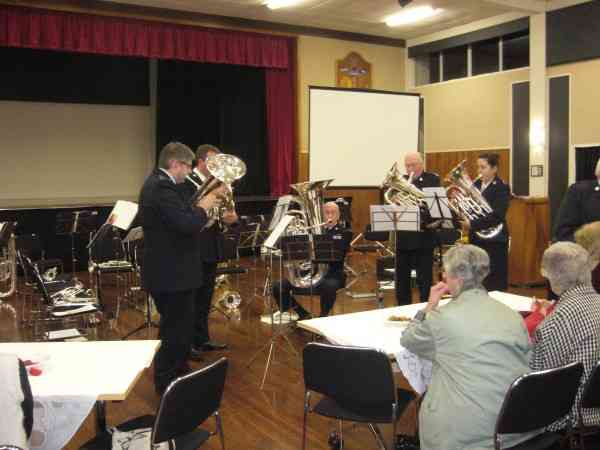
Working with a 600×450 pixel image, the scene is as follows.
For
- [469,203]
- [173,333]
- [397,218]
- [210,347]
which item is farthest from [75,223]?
[469,203]

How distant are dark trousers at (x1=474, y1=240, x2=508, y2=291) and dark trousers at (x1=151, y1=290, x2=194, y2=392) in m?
2.82

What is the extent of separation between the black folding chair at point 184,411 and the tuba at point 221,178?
6.26ft

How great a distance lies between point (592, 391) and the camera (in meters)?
2.74

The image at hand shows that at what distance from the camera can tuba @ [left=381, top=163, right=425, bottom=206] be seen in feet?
19.3

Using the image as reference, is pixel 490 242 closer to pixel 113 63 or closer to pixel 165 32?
pixel 165 32

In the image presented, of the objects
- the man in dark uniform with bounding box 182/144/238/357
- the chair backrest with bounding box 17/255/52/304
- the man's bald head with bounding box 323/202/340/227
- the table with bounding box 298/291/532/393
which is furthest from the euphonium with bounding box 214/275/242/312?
the table with bounding box 298/291/532/393

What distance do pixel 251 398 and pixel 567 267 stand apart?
244 centimetres

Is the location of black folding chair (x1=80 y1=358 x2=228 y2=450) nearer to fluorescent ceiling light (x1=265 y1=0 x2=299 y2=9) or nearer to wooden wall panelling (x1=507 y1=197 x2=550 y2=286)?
wooden wall panelling (x1=507 y1=197 x2=550 y2=286)

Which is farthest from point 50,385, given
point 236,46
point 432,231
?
point 236,46

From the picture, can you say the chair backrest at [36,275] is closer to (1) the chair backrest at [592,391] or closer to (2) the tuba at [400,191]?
(2) the tuba at [400,191]

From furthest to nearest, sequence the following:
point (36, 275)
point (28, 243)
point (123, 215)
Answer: point (28, 243) → point (123, 215) → point (36, 275)

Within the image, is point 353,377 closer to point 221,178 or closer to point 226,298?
point 221,178

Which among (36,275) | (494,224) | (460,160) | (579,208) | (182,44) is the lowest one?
(36,275)

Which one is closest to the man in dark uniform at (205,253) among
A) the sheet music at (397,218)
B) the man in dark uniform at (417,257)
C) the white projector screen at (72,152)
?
the sheet music at (397,218)
